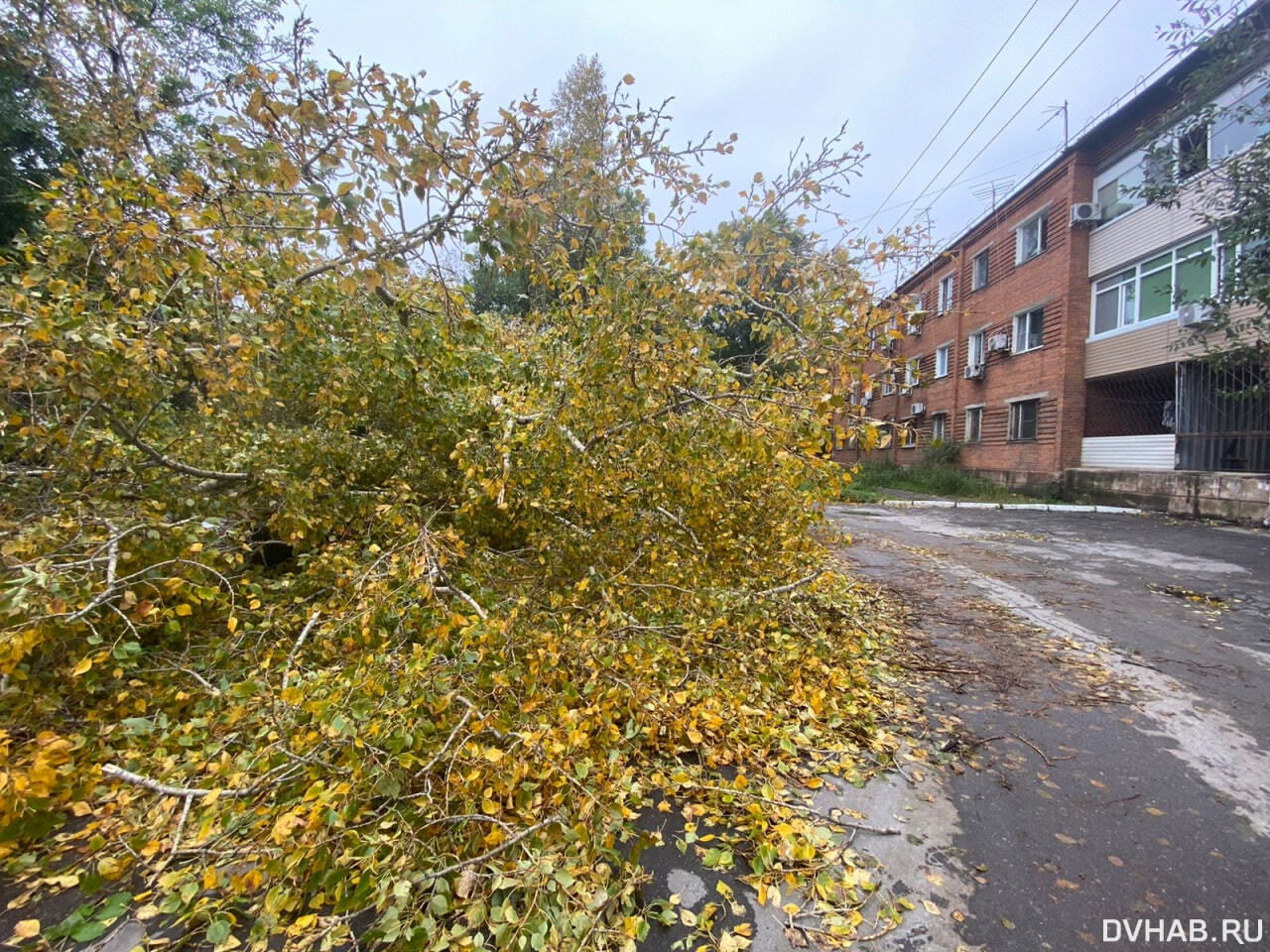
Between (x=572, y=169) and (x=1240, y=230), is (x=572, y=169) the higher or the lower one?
the lower one

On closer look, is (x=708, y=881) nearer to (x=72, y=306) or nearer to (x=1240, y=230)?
(x=72, y=306)

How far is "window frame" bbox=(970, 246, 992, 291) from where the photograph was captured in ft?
54.2

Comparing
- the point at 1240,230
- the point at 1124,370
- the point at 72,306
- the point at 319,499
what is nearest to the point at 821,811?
the point at 319,499

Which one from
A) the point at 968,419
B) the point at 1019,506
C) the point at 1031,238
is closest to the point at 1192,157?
the point at 1019,506

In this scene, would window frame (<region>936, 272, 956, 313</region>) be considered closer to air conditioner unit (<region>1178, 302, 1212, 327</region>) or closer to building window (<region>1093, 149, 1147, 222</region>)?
building window (<region>1093, 149, 1147, 222</region>)

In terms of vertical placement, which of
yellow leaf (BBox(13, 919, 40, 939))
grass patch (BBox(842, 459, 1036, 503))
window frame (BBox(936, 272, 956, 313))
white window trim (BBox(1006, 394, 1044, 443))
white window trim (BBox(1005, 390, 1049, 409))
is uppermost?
window frame (BBox(936, 272, 956, 313))

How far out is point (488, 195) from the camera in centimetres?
266

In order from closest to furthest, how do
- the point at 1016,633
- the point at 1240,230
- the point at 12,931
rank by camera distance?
1. the point at 12,931
2. the point at 1016,633
3. the point at 1240,230

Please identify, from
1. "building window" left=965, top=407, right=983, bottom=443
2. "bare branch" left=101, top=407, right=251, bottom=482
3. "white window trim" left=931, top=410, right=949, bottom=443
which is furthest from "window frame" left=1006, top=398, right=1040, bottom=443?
"bare branch" left=101, top=407, right=251, bottom=482

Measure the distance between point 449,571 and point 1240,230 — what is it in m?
10.8

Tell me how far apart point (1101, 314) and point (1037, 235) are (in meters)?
3.12

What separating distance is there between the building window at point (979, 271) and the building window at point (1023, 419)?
13.2 feet

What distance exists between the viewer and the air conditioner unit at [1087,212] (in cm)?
1285

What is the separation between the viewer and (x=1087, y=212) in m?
12.9
